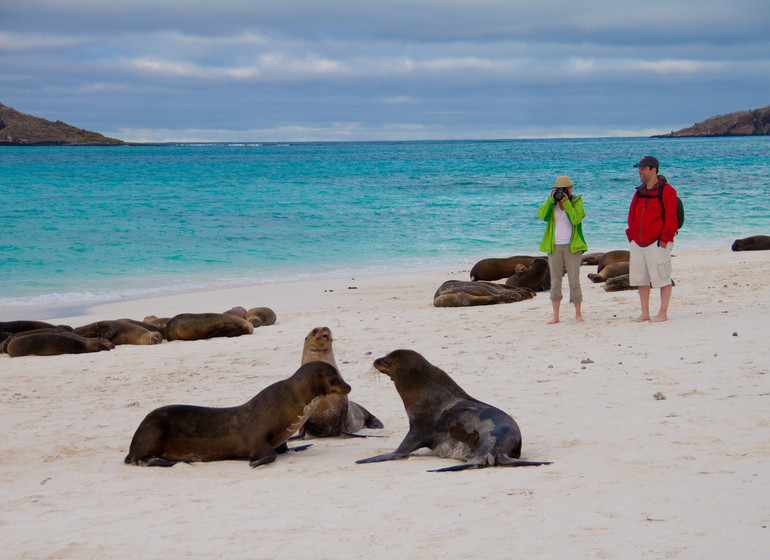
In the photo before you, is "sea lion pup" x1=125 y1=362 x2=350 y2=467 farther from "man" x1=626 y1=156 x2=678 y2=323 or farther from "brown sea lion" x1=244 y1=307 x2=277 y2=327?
"brown sea lion" x1=244 y1=307 x2=277 y2=327

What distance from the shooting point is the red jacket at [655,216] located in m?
9.71

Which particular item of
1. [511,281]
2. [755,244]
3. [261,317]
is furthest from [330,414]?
[755,244]

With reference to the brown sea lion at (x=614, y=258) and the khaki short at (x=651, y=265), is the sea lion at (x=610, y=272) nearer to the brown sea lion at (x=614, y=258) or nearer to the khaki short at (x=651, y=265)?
the brown sea lion at (x=614, y=258)

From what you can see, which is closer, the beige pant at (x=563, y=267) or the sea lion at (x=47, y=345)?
the beige pant at (x=563, y=267)

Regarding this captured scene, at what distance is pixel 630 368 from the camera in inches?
310

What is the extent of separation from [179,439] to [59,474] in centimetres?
81

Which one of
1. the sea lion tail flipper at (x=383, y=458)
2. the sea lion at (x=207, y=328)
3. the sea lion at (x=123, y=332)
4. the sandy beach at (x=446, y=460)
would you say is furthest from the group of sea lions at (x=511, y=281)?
the sea lion tail flipper at (x=383, y=458)

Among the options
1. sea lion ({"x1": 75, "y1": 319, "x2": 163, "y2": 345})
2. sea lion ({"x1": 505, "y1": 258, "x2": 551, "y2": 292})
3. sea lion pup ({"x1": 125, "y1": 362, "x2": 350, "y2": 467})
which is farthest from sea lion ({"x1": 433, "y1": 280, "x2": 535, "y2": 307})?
sea lion pup ({"x1": 125, "y1": 362, "x2": 350, "y2": 467})

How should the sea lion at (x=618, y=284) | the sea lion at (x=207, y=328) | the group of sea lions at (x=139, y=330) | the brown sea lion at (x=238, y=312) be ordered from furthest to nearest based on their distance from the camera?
the sea lion at (x=618, y=284) < the brown sea lion at (x=238, y=312) < the sea lion at (x=207, y=328) < the group of sea lions at (x=139, y=330)

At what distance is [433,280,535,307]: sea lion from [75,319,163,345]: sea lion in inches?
172

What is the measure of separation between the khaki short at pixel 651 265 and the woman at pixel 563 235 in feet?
2.22

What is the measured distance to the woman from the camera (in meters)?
10.4

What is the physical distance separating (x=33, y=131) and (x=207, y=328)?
15091 cm

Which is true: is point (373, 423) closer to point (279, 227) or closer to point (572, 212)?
point (572, 212)
